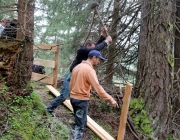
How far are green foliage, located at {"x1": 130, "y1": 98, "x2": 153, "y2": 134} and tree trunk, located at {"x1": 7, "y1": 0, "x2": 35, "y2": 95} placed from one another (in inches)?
102

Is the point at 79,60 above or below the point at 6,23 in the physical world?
below

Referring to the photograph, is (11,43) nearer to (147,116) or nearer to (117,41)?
(147,116)

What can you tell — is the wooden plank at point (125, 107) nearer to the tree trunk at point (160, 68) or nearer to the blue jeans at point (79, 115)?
the blue jeans at point (79, 115)

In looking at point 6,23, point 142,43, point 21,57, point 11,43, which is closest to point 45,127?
point 21,57

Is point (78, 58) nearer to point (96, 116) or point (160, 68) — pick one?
point (96, 116)

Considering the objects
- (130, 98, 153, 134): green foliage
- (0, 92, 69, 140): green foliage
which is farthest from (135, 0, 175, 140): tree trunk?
(0, 92, 69, 140): green foliage

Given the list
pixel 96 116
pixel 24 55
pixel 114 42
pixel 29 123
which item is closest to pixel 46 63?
pixel 114 42

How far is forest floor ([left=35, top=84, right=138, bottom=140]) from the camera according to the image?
15.6 feet

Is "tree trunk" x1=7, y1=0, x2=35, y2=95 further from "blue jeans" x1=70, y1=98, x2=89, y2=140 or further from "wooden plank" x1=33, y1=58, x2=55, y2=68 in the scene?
"wooden plank" x1=33, y1=58, x2=55, y2=68

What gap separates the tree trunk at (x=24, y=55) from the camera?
3820 mm

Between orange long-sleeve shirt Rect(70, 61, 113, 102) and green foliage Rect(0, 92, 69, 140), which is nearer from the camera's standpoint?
green foliage Rect(0, 92, 69, 140)

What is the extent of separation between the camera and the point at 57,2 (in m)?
7.41

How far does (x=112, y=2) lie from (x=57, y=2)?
1938mm

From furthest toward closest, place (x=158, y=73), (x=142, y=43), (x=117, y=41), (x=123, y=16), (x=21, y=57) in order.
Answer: (x=117, y=41) < (x=123, y=16) < (x=142, y=43) < (x=158, y=73) < (x=21, y=57)
